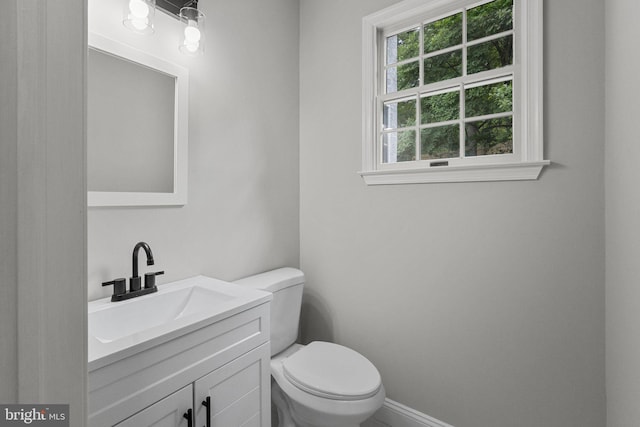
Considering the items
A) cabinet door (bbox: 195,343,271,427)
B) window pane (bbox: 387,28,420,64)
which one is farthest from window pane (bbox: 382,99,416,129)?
cabinet door (bbox: 195,343,271,427)

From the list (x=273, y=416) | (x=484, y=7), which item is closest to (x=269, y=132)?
(x=484, y=7)

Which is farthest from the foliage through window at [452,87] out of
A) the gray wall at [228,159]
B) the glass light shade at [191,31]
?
the glass light shade at [191,31]

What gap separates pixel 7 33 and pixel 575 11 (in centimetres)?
172

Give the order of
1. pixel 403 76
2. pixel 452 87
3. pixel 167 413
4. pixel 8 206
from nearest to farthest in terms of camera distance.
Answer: pixel 8 206, pixel 167 413, pixel 452 87, pixel 403 76

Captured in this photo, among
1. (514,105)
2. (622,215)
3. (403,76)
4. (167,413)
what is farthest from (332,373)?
(403,76)

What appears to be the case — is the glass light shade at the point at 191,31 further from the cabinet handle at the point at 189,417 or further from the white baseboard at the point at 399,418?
the white baseboard at the point at 399,418

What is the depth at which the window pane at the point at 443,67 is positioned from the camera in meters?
1.60

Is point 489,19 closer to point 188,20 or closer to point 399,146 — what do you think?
point 399,146

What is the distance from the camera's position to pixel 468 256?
150 cm

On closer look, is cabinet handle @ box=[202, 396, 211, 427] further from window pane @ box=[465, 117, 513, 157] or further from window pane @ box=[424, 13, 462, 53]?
window pane @ box=[424, 13, 462, 53]

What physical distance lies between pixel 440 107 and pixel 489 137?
0.30m

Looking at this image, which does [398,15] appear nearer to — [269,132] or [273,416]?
[269,132]

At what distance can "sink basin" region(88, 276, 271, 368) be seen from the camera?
0.83m

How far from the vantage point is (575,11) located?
123cm
